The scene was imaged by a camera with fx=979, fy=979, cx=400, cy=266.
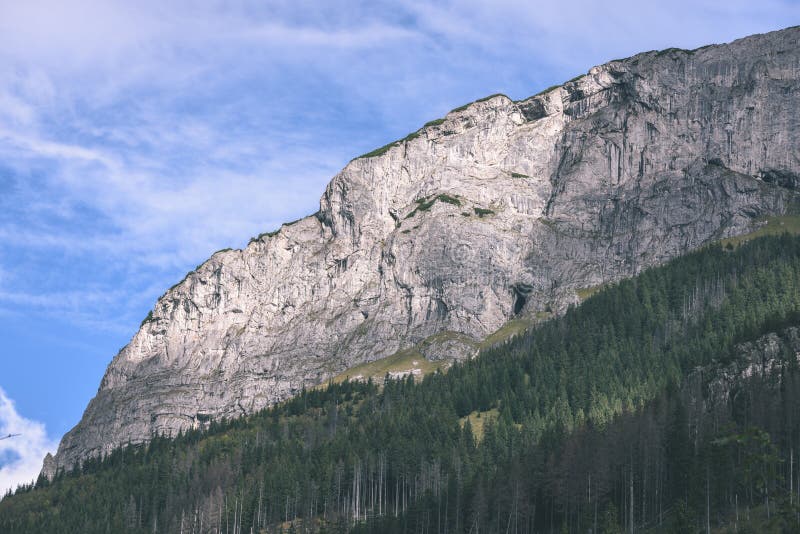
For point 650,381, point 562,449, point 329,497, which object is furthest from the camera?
point 650,381

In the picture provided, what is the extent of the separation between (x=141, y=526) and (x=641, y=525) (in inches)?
4266

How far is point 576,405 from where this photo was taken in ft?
625

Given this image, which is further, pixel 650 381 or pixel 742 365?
pixel 650 381

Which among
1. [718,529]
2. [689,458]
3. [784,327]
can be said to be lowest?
[718,529]

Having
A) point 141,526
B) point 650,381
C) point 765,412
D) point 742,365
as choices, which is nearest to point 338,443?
point 141,526

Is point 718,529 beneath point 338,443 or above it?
beneath

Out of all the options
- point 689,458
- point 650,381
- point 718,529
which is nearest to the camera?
point 718,529

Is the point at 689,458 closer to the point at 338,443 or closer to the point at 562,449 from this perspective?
the point at 562,449

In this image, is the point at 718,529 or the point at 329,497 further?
the point at 329,497

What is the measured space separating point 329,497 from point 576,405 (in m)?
52.8

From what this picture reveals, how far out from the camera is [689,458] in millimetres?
115938

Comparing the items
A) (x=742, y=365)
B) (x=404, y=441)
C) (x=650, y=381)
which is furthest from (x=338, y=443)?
(x=742, y=365)

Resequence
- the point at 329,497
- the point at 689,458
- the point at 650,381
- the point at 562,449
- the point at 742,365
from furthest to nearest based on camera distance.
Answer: the point at 650,381, the point at 329,497, the point at 742,365, the point at 562,449, the point at 689,458

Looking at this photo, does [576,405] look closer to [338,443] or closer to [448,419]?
[448,419]
